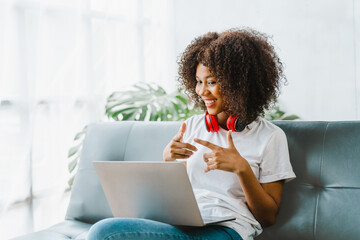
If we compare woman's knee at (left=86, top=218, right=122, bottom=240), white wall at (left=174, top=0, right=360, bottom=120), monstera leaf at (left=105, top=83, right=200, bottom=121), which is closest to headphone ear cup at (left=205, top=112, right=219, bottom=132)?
woman's knee at (left=86, top=218, right=122, bottom=240)

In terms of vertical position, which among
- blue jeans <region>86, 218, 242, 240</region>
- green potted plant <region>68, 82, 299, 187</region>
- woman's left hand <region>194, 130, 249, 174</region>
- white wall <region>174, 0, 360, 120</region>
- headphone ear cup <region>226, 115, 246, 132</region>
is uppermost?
white wall <region>174, 0, 360, 120</region>

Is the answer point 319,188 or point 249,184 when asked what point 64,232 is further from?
point 319,188

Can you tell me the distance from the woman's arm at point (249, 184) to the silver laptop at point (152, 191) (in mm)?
103

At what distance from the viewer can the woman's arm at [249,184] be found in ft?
4.12

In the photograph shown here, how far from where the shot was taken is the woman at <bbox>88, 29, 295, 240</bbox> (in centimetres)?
128

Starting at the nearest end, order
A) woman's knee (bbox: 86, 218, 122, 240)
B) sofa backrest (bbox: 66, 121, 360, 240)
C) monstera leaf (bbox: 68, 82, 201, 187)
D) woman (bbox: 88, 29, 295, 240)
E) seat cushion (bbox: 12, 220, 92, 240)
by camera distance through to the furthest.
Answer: woman's knee (bbox: 86, 218, 122, 240), woman (bbox: 88, 29, 295, 240), sofa backrest (bbox: 66, 121, 360, 240), seat cushion (bbox: 12, 220, 92, 240), monstera leaf (bbox: 68, 82, 201, 187)

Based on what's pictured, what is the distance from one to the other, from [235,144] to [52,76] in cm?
144

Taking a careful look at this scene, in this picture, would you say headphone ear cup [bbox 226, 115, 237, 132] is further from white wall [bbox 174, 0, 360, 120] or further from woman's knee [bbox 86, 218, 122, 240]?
white wall [bbox 174, 0, 360, 120]

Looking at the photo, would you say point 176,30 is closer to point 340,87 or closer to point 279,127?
point 340,87

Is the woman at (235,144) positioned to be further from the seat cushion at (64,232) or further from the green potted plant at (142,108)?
the green potted plant at (142,108)

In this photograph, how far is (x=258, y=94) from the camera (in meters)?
1.49

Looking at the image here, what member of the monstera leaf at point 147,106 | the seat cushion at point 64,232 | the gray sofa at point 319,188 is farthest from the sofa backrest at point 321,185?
the monstera leaf at point 147,106

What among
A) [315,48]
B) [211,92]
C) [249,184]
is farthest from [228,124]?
[315,48]

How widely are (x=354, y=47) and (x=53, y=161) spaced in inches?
82.2
